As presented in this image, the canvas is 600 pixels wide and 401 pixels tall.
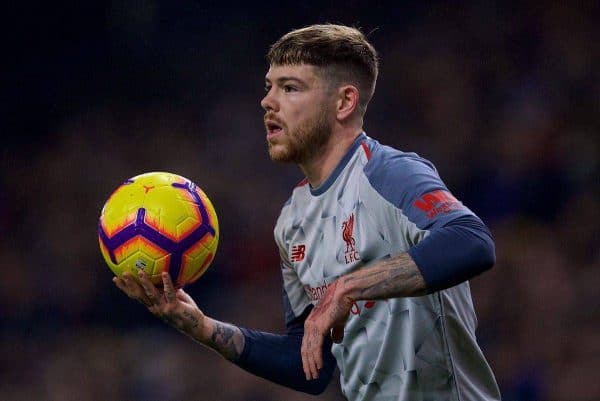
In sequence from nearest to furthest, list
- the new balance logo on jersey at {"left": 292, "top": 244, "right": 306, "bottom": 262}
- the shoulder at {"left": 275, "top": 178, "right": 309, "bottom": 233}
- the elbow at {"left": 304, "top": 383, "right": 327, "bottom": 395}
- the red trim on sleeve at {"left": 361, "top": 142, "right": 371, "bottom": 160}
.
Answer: the red trim on sleeve at {"left": 361, "top": 142, "right": 371, "bottom": 160}, the new balance logo on jersey at {"left": 292, "top": 244, "right": 306, "bottom": 262}, the shoulder at {"left": 275, "top": 178, "right": 309, "bottom": 233}, the elbow at {"left": 304, "top": 383, "right": 327, "bottom": 395}

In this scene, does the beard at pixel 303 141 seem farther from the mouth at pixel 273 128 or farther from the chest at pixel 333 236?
the chest at pixel 333 236

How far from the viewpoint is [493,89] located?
7488 mm

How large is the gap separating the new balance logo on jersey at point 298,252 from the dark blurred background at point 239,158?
3026 millimetres

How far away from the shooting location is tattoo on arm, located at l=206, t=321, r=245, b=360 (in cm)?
376

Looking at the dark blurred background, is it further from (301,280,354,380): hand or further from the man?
(301,280,354,380): hand

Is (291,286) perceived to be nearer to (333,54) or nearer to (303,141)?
(303,141)

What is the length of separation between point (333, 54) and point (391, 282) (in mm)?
1332

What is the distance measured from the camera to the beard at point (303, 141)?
3.53 m

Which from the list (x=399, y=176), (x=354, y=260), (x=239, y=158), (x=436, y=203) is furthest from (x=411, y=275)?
(x=239, y=158)

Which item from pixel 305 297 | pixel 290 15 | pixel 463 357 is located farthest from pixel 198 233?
pixel 290 15

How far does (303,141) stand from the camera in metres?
3.54

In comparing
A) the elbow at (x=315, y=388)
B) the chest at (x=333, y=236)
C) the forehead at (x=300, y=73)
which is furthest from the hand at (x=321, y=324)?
the elbow at (x=315, y=388)

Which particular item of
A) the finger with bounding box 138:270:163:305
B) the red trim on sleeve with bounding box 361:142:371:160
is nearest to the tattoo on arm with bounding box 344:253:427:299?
the red trim on sleeve with bounding box 361:142:371:160

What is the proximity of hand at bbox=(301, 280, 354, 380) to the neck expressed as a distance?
3.56 ft
